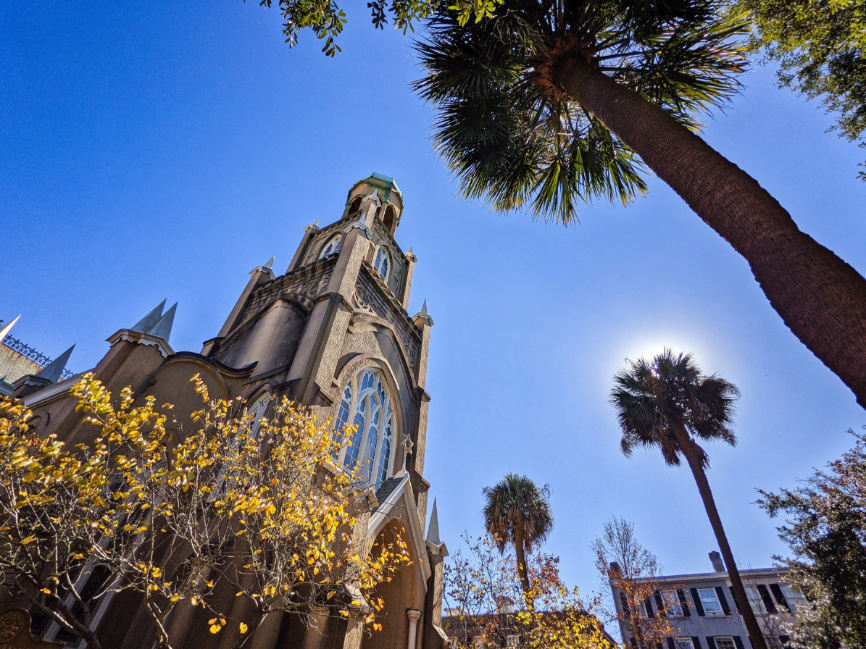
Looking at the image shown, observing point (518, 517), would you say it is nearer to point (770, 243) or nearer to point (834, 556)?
point (834, 556)

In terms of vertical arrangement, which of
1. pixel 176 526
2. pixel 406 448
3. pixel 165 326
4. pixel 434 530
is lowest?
pixel 176 526

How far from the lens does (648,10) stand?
6.86 meters

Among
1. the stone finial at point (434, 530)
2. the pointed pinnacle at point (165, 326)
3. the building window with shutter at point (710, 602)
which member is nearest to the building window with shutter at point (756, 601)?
the building window with shutter at point (710, 602)

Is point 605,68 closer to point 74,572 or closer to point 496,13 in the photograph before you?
point 496,13

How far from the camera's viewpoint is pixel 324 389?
11133 mm

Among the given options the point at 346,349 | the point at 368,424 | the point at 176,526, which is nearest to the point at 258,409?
the point at 346,349

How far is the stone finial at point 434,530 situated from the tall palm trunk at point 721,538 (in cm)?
925

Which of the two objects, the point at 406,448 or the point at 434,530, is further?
the point at 406,448

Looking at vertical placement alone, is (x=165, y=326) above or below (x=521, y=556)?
above

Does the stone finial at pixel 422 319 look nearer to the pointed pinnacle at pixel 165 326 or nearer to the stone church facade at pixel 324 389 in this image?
the stone church facade at pixel 324 389

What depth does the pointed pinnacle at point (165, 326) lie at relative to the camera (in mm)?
11609

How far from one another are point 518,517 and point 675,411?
9502mm

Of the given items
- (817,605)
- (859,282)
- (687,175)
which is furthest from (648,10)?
(817,605)

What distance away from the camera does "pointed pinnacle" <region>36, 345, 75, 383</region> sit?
1470cm
